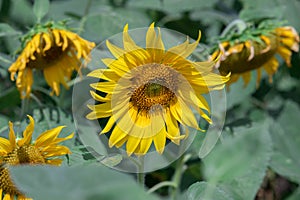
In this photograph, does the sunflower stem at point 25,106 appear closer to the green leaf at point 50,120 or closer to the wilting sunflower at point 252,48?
the green leaf at point 50,120

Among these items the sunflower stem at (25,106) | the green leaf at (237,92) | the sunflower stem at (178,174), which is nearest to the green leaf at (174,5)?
the green leaf at (237,92)

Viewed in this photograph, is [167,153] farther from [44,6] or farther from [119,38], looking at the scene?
[44,6]

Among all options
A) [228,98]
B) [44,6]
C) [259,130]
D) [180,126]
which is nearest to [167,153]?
[180,126]

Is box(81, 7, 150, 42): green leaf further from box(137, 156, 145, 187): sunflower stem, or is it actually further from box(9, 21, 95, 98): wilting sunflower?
box(137, 156, 145, 187): sunflower stem

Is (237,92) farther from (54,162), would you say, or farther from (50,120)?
(54,162)

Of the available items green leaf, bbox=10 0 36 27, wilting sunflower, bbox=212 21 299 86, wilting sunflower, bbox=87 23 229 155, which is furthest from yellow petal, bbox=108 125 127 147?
green leaf, bbox=10 0 36 27

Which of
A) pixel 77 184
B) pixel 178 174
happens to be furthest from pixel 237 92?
pixel 77 184
